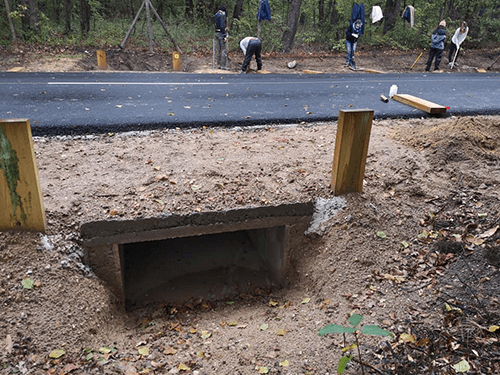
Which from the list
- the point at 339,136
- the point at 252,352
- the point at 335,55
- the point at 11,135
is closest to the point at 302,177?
the point at 339,136

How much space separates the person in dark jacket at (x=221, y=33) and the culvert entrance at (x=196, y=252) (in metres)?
9.80

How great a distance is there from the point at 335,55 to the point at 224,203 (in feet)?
53.6

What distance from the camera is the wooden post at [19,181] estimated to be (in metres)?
3.36

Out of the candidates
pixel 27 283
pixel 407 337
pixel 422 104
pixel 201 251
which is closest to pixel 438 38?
pixel 422 104

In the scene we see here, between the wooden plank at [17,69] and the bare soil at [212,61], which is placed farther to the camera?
the bare soil at [212,61]

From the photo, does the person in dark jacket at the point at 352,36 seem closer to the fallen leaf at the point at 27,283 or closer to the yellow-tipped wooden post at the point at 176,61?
the yellow-tipped wooden post at the point at 176,61

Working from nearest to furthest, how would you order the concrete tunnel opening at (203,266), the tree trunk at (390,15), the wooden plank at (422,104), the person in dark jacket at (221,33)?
the concrete tunnel opening at (203,266)
the wooden plank at (422,104)
the person in dark jacket at (221,33)
the tree trunk at (390,15)

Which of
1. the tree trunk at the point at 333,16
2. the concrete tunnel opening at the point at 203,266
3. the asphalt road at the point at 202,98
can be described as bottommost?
the concrete tunnel opening at the point at 203,266

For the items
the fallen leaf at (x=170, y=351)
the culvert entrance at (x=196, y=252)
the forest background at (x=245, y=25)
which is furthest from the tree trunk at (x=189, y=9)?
the fallen leaf at (x=170, y=351)

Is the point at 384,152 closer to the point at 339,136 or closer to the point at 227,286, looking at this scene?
the point at 339,136

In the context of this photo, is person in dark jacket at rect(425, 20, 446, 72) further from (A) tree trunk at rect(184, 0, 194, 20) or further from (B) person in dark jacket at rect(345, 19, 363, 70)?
(A) tree trunk at rect(184, 0, 194, 20)

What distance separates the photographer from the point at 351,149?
4.39 m

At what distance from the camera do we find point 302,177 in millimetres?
5012

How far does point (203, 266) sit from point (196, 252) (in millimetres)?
352
